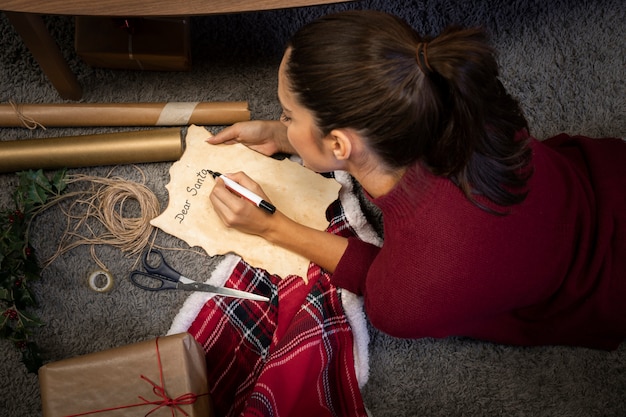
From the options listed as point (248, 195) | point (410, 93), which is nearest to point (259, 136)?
point (248, 195)

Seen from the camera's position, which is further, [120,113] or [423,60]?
[120,113]

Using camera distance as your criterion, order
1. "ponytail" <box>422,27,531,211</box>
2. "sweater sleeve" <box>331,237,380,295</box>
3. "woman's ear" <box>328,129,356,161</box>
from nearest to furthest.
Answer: "ponytail" <box>422,27,531,211</box> < "woman's ear" <box>328,129,356,161</box> < "sweater sleeve" <box>331,237,380,295</box>

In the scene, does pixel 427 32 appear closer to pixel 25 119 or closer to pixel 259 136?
pixel 259 136

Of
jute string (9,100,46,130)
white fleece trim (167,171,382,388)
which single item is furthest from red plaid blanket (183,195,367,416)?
jute string (9,100,46,130)

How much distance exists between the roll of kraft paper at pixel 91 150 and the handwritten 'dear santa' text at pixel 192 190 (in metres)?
0.08

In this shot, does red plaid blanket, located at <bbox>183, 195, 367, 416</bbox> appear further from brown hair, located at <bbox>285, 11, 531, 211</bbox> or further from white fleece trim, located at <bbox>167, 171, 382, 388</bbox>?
brown hair, located at <bbox>285, 11, 531, 211</bbox>

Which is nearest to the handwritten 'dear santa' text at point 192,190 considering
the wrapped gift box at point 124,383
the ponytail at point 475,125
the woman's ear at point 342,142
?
the wrapped gift box at point 124,383

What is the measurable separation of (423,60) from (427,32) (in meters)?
0.80

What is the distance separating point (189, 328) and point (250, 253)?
0.69 feet

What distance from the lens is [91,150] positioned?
46.1 inches

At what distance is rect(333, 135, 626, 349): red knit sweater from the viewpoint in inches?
31.1

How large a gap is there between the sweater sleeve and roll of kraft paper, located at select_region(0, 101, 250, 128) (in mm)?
436

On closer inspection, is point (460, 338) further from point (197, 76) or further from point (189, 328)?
point (197, 76)

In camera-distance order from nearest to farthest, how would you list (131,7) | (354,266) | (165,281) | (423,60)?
(423,60)
(131,7)
(354,266)
(165,281)
